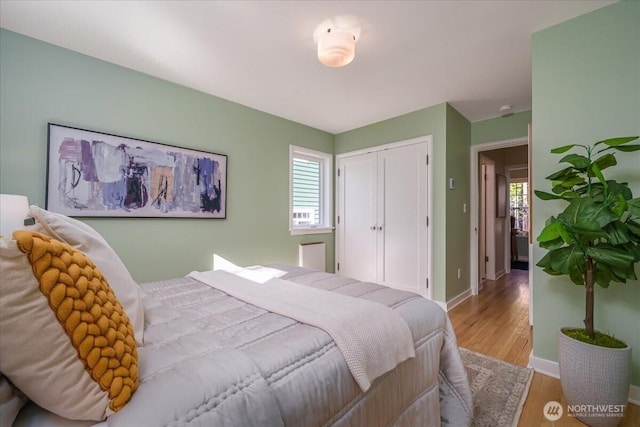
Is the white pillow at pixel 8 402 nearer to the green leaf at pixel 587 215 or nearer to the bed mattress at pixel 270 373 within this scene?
the bed mattress at pixel 270 373

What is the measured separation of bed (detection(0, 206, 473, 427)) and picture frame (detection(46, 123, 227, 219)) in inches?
47.0

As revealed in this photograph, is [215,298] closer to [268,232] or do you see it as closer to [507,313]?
[268,232]

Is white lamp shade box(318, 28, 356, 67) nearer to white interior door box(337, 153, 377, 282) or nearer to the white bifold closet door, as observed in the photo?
the white bifold closet door

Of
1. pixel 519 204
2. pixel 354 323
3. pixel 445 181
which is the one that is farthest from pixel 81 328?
pixel 519 204

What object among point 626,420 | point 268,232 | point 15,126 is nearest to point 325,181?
point 268,232

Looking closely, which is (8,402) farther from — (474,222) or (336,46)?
(474,222)

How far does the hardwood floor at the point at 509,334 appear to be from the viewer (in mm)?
1541

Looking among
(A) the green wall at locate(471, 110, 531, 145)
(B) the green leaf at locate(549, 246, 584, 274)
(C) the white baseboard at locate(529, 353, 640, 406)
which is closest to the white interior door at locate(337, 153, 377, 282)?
(A) the green wall at locate(471, 110, 531, 145)

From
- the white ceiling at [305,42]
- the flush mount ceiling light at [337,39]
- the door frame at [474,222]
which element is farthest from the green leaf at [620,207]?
the door frame at [474,222]

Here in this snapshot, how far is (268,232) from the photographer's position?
340 centimetres

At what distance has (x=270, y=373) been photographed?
0.80m

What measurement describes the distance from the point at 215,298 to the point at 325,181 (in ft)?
10.0

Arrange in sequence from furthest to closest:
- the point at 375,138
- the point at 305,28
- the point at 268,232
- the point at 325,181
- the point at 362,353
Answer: the point at 325,181 → the point at 375,138 → the point at 268,232 → the point at 305,28 → the point at 362,353

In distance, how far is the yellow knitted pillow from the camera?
564mm
